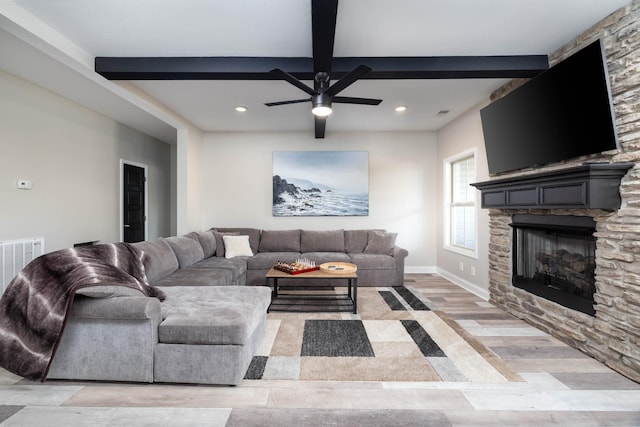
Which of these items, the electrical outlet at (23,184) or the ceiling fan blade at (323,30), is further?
the electrical outlet at (23,184)

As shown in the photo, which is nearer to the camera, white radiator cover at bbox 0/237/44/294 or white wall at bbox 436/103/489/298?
white radiator cover at bbox 0/237/44/294

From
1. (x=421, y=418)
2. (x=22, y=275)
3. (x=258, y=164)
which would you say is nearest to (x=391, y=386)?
(x=421, y=418)

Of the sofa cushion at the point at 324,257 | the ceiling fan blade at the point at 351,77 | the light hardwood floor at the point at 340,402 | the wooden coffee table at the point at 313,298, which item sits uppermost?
the ceiling fan blade at the point at 351,77

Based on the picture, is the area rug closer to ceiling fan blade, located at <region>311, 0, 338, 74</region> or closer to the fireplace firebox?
the fireplace firebox

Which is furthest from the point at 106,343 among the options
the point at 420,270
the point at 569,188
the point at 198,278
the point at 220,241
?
the point at 420,270

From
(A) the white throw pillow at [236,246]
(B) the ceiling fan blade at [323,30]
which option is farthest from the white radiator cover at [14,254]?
(B) the ceiling fan blade at [323,30]

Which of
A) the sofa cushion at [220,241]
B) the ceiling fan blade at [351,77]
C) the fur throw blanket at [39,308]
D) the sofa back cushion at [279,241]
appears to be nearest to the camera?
the fur throw blanket at [39,308]

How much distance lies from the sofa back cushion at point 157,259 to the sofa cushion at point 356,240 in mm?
2615

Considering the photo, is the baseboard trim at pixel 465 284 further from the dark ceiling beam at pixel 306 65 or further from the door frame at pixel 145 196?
the door frame at pixel 145 196

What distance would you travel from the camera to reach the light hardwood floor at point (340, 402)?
1622 mm

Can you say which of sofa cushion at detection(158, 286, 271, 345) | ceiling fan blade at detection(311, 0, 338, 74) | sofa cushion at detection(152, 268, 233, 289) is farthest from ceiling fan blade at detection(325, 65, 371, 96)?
sofa cushion at detection(152, 268, 233, 289)

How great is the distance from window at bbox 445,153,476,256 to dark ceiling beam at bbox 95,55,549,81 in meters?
1.52

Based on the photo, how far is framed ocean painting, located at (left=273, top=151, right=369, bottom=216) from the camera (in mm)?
5270

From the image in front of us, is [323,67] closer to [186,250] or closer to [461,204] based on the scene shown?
[186,250]
